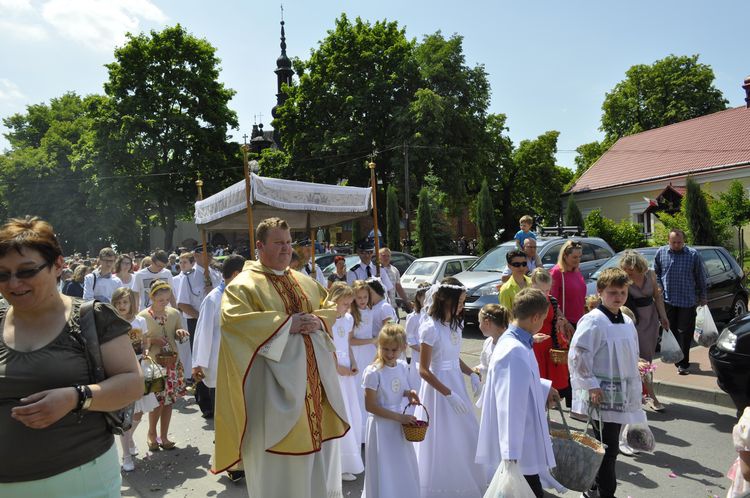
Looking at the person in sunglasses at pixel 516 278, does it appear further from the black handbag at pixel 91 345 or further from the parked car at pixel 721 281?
the black handbag at pixel 91 345

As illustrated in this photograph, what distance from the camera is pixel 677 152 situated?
31.8 m

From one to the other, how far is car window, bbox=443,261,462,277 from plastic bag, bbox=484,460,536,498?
1131cm

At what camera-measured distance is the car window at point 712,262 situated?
35.9 feet

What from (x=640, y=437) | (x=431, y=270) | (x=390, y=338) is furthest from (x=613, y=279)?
(x=431, y=270)

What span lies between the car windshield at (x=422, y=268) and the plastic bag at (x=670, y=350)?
317 inches

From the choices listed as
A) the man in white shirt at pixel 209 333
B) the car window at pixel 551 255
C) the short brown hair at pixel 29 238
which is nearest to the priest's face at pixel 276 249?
the short brown hair at pixel 29 238

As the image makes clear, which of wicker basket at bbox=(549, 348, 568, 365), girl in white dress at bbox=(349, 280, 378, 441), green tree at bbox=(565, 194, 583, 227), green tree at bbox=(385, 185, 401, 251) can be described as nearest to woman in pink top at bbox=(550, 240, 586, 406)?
wicker basket at bbox=(549, 348, 568, 365)

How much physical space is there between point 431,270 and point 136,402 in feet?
32.9

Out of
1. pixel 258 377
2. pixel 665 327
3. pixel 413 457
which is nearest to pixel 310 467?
pixel 258 377

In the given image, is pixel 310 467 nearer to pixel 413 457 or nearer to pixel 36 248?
pixel 413 457

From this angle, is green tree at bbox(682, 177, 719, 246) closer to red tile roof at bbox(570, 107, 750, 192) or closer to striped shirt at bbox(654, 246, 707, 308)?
red tile roof at bbox(570, 107, 750, 192)

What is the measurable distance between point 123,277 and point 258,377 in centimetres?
670

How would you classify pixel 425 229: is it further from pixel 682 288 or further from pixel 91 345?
pixel 91 345

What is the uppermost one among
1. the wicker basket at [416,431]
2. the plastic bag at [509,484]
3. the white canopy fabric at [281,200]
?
the white canopy fabric at [281,200]
